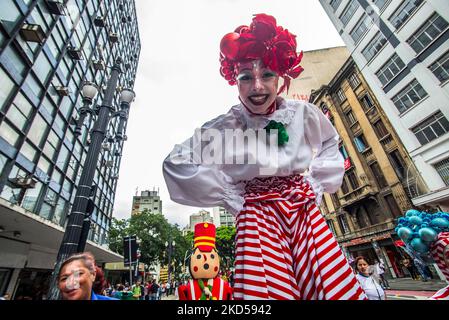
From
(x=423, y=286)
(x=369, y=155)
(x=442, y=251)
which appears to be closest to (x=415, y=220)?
(x=442, y=251)

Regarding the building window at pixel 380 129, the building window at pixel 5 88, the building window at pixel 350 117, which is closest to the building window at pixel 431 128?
the building window at pixel 380 129

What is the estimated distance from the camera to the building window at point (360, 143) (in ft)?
68.4

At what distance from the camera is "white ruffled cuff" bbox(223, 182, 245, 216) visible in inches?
59.8

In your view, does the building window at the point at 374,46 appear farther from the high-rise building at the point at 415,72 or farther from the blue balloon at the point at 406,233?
the blue balloon at the point at 406,233

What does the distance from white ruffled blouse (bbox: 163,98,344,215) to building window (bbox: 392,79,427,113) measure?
17401 millimetres

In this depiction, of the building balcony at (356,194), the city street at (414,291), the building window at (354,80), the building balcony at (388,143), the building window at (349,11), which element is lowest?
the city street at (414,291)

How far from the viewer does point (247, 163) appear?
1.53 m

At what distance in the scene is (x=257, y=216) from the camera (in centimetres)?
138

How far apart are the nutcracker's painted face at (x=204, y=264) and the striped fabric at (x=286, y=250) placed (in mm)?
926

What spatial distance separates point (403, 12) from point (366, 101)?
7524 millimetres
